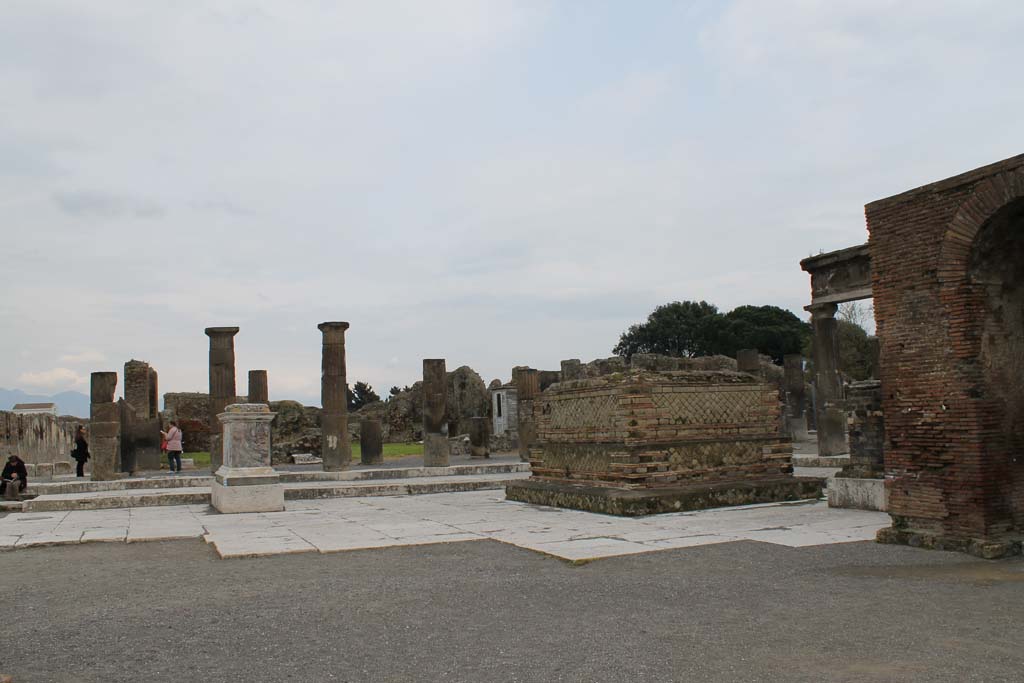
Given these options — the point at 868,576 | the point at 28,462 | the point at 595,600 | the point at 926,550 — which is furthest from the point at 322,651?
the point at 28,462

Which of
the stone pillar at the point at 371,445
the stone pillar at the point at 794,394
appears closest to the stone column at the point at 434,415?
the stone pillar at the point at 371,445

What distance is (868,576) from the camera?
568 centimetres

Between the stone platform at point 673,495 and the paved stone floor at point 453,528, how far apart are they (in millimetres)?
168

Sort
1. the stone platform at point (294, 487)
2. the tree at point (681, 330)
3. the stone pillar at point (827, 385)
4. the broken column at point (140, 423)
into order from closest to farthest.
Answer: the stone platform at point (294, 487) < the stone pillar at point (827, 385) < the broken column at point (140, 423) < the tree at point (681, 330)

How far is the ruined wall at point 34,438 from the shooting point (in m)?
19.9

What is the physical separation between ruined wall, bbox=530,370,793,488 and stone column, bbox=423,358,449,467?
8.29 m

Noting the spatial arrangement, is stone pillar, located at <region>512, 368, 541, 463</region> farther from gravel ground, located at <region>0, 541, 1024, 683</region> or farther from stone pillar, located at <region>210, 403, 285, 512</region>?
gravel ground, located at <region>0, 541, 1024, 683</region>

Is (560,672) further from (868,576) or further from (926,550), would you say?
(926,550)

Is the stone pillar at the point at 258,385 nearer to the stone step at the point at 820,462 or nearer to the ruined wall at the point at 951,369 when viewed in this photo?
the stone step at the point at 820,462

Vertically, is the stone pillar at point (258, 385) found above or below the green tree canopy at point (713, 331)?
below

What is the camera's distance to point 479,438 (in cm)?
2406

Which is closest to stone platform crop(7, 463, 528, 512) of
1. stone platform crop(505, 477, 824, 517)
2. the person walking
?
stone platform crop(505, 477, 824, 517)

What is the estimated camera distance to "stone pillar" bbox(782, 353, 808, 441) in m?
24.0

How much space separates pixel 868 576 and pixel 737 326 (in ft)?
169
